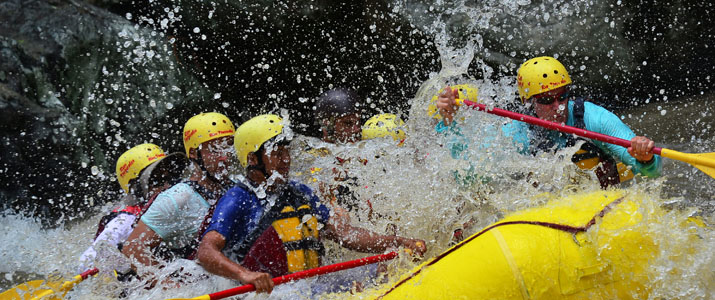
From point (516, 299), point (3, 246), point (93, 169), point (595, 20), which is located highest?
point (595, 20)

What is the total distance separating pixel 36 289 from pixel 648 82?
7.68 m

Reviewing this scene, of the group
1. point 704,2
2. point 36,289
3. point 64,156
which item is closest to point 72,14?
point 64,156

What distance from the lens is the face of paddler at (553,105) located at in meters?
3.91

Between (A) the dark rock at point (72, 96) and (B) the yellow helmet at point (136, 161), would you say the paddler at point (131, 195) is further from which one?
(A) the dark rock at point (72, 96)

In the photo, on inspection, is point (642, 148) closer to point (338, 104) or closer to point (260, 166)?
point (260, 166)

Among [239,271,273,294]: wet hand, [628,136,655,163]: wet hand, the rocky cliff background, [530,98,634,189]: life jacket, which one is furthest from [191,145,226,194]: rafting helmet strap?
the rocky cliff background

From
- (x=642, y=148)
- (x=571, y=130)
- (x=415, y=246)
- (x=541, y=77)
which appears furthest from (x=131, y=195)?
(x=642, y=148)

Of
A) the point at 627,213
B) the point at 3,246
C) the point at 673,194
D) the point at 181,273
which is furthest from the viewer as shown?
the point at 3,246

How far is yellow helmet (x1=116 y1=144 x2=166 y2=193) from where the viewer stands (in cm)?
482

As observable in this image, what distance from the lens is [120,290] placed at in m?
3.77

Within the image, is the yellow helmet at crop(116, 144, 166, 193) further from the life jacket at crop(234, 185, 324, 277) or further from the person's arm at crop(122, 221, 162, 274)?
the life jacket at crop(234, 185, 324, 277)

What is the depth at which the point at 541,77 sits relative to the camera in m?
3.95

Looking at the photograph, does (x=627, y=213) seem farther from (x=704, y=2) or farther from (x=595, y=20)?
(x=704, y=2)

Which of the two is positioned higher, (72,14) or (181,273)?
(72,14)
